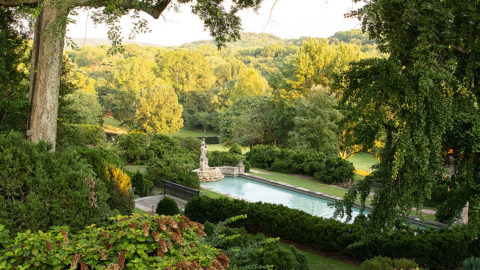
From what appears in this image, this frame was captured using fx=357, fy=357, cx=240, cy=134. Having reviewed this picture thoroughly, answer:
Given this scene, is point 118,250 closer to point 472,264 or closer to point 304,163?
point 472,264

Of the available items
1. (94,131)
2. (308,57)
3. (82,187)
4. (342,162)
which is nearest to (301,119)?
(342,162)

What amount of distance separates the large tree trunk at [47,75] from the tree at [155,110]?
1172 inches

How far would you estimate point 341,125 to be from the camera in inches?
250

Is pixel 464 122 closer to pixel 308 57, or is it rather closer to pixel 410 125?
pixel 410 125

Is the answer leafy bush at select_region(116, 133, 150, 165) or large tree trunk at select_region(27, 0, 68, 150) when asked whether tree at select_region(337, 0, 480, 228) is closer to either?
large tree trunk at select_region(27, 0, 68, 150)

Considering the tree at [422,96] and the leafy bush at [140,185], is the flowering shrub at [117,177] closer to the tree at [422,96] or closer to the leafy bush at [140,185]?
the tree at [422,96]

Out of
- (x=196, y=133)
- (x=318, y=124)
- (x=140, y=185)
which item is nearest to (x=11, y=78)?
(x=140, y=185)

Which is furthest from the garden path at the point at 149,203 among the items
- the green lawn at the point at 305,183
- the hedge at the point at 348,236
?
the green lawn at the point at 305,183

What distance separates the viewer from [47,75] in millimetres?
7895

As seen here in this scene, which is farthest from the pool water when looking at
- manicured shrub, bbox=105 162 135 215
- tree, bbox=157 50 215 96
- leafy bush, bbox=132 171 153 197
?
tree, bbox=157 50 215 96

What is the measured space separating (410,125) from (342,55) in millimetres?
27501

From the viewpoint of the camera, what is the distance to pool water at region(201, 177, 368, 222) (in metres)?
15.6

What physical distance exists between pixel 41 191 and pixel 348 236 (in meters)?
6.20

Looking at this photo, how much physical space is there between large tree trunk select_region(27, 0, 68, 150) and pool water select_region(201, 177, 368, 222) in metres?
8.65
